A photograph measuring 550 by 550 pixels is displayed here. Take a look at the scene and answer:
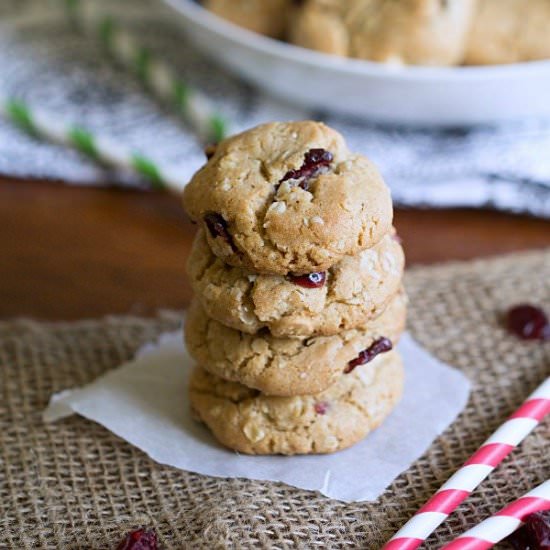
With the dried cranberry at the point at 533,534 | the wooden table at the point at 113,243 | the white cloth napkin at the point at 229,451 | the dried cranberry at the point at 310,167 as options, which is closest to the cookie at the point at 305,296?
the dried cranberry at the point at 310,167

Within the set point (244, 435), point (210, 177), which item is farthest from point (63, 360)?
point (210, 177)

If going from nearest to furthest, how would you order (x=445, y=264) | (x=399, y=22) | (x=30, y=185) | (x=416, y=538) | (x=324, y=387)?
(x=416, y=538), (x=324, y=387), (x=445, y=264), (x=399, y=22), (x=30, y=185)

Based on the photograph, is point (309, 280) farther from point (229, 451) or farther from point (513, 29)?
point (513, 29)

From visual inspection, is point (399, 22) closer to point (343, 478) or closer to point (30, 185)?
point (30, 185)

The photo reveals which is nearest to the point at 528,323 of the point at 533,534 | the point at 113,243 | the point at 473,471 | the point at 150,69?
the point at 473,471

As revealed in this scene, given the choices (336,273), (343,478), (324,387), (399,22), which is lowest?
(343,478)

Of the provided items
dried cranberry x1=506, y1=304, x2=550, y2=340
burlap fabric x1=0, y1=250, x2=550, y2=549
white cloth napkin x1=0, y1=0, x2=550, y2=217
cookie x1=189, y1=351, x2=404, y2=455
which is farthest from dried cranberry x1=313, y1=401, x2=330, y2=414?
white cloth napkin x1=0, y1=0, x2=550, y2=217

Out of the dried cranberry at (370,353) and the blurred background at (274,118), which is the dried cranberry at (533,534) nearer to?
the dried cranberry at (370,353)

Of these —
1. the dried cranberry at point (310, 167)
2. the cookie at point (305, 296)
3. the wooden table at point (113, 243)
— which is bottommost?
the wooden table at point (113, 243)
